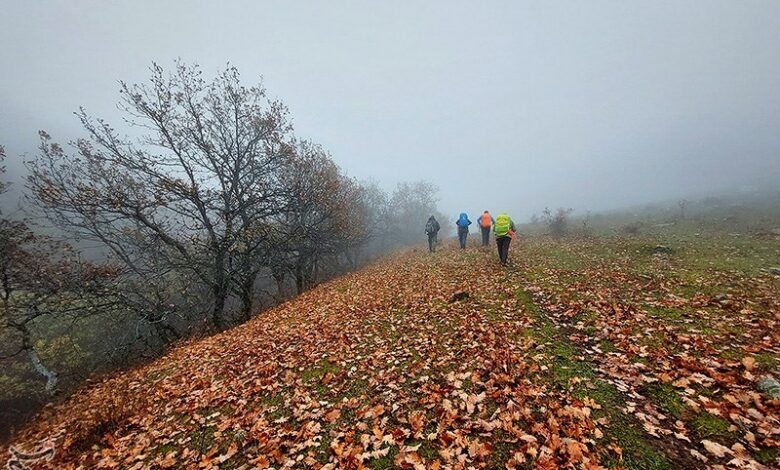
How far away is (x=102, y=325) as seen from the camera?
20812mm

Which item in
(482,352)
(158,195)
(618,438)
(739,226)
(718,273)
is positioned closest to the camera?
(618,438)

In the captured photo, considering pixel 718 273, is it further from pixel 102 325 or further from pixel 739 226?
pixel 102 325

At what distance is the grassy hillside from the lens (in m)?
4.62

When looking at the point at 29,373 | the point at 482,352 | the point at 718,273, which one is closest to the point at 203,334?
the point at 29,373

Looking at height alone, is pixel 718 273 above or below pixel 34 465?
above

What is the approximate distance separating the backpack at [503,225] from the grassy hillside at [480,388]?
380 centimetres

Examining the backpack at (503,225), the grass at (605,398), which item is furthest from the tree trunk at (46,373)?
the backpack at (503,225)

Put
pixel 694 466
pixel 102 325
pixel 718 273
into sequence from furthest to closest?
pixel 102 325 < pixel 718 273 < pixel 694 466

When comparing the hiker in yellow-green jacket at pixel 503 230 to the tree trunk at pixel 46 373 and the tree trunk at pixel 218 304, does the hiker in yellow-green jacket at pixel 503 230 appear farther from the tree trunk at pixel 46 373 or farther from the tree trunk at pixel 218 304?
the tree trunk at pixel 46 373

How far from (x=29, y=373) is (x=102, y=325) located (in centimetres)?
488

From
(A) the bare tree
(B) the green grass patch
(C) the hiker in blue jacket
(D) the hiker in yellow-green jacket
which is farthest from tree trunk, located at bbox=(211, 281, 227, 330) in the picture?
(B) the green grass patch

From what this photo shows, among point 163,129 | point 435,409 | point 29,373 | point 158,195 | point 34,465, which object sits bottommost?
point 29,373

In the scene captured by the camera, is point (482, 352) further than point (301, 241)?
No

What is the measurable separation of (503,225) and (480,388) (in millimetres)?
10389
